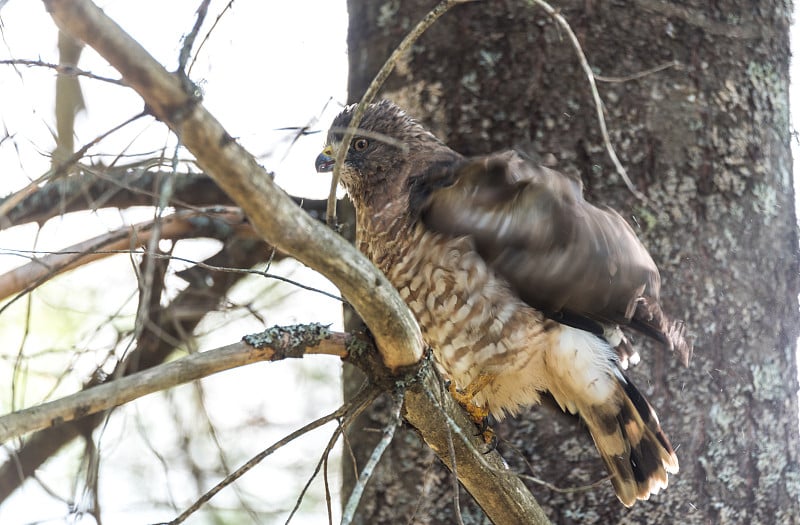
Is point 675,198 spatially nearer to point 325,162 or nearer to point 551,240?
point 551,240

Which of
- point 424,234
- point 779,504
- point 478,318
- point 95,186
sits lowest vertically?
point 779,504

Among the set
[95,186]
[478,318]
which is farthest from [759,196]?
[95,186]

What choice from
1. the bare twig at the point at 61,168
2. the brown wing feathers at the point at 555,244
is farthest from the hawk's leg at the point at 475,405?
the bare twig at the point at 61,168

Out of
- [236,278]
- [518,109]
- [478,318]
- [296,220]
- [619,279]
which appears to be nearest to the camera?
[296,220]

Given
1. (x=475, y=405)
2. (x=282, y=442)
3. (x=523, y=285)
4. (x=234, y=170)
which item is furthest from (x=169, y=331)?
(x=234, y=170)

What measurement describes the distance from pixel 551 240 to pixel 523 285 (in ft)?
0.89

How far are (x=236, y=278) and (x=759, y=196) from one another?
1.99 meters

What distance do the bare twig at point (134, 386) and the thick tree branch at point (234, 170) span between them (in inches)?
11.8

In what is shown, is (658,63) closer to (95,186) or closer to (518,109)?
(518,109)

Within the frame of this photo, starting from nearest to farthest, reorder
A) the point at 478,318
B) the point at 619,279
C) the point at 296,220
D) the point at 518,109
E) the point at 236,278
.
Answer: the point at 296,220 → the point at 619,279 → the point at 478,318 → the point at 518,109 → the point at 236,278

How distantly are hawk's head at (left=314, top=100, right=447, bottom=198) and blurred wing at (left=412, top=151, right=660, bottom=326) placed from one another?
574 millimetres

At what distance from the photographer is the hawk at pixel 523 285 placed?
2486 mm

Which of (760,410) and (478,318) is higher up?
(478,318)

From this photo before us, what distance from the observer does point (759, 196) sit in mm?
3107
